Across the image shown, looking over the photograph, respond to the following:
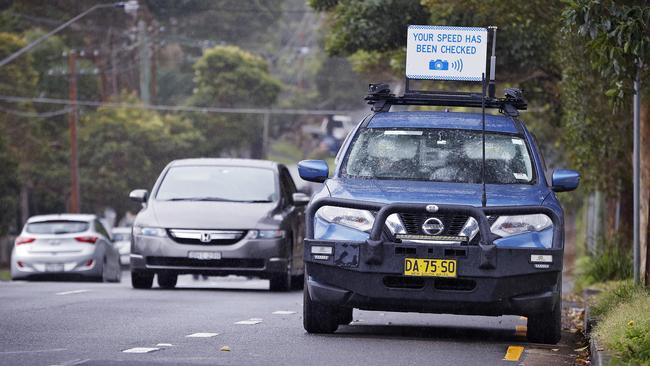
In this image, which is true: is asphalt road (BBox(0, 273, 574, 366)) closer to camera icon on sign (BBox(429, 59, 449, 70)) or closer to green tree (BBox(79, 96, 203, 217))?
camera icon on sign (BBox(429, 59, 449, 70))

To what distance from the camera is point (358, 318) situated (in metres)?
15.1

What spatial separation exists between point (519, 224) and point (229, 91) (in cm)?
5663

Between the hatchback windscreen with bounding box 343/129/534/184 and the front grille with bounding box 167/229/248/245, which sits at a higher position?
the hatchback windscreen with bounding box 343/129/534/184

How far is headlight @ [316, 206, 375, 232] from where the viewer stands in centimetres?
1189

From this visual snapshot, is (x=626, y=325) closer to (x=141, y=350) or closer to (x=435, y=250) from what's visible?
(x=435, y=250)

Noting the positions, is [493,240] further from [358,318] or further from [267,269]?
[267,269]

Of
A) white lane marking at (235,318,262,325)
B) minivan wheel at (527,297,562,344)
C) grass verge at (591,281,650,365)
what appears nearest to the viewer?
grass verge at (591,281,650,365)

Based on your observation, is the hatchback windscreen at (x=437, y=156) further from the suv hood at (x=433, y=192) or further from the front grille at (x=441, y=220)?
the front grille at (x=441, y=220)

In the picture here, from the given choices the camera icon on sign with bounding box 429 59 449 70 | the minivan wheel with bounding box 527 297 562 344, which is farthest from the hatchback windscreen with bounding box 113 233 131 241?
the minivan wheel with bounding box 527 297 562 344

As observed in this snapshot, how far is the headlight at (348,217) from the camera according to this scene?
11891 mm

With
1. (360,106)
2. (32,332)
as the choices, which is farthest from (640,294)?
(360,106)

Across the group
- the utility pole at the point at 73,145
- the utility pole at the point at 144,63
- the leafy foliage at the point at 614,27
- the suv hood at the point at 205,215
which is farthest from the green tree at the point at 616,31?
the utility pole at the point at 144,63

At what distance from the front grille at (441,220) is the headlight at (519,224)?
9.7 inches

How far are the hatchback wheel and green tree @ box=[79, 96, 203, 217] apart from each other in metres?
49.4
